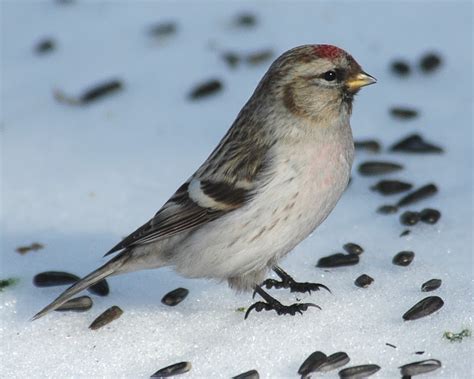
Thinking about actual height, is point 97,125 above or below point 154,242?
above

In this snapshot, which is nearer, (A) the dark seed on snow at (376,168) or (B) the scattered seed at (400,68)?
(A) the dark seed on snow at (376,168)

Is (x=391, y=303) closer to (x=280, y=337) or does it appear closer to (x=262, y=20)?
(x=280, y=337)

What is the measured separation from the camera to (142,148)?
546cm

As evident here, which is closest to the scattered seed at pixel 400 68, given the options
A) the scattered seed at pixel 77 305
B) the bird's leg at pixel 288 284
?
the bird's leg at pixel 288 284

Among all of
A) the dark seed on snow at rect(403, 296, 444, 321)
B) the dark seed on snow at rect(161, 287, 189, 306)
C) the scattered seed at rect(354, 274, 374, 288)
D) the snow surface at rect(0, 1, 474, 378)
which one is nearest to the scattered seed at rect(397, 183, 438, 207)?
the snow surface at rect(0, 1, 474, 378)

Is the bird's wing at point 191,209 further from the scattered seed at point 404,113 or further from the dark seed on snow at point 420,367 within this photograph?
the scattered seed at point 404,113

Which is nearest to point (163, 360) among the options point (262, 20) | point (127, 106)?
point (127, 106)

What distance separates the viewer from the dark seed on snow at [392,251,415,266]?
4.22 metres

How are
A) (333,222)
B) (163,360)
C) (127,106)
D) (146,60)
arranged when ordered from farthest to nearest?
(146,60) < (127,106) < (333,222) < (163,360)

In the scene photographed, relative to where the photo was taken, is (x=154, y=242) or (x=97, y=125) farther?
(x=97, y=125)

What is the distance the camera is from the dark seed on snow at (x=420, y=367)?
3.49 metres

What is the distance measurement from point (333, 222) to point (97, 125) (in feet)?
5.43

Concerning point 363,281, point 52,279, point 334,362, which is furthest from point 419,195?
point 52,279

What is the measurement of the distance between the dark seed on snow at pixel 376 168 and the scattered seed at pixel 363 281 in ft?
3.36
